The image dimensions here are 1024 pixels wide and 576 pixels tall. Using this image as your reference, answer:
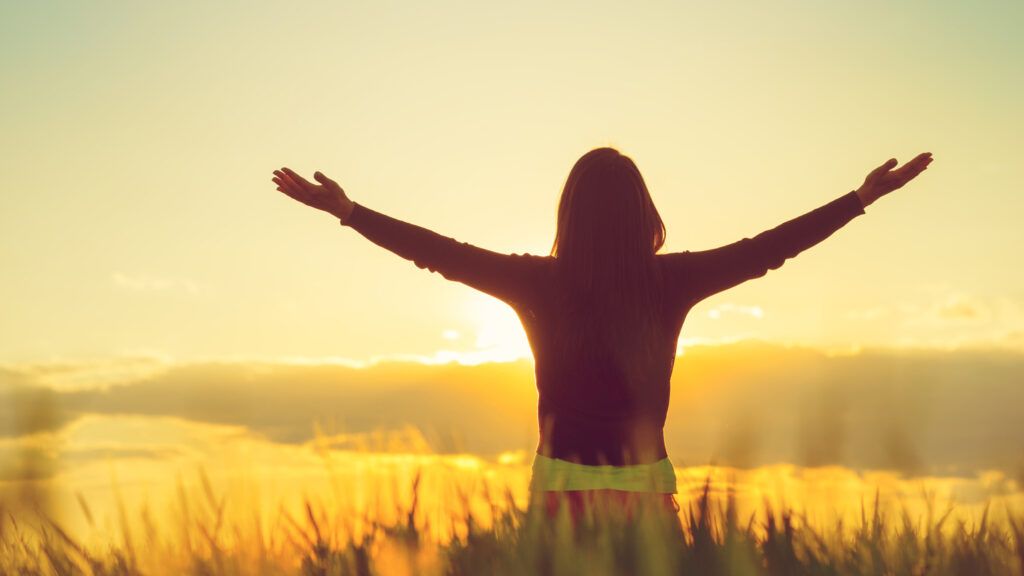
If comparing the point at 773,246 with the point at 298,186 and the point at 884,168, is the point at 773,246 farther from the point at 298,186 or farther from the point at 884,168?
the point at 298,186

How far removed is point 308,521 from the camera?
3984 millimetres

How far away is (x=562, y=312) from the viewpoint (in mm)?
5055

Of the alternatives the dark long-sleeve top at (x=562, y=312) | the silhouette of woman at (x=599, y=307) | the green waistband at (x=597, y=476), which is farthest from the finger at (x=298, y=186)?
the green waistband at (x=597, y=476)

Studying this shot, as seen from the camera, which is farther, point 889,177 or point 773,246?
point 889,177

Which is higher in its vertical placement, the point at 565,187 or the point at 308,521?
the point at 565,187

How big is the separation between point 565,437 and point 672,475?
516mm

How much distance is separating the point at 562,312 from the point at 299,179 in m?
1.88

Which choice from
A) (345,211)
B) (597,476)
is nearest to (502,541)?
(597,476)

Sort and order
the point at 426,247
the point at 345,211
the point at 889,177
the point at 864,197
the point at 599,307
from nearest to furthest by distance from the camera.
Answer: the point at 599,307 → the point at 426,247 → the point at 345,211 → the point at 864,197 → the point at 889,177

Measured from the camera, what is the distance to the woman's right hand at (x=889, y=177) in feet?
22.0

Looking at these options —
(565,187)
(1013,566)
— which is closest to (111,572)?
(565,187)

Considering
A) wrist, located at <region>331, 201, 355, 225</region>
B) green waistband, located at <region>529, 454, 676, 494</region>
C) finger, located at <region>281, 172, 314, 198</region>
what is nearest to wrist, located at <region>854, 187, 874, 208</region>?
green waistband, located at <region>529, 454, 676, 494</region>

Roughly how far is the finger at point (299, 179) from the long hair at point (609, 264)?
1502 mm

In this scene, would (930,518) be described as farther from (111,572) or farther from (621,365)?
(111,572)
